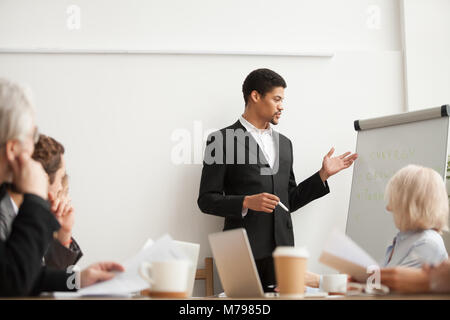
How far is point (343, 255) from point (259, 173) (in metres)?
1.97

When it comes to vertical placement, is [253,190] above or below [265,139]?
below

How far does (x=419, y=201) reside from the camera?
4.93 ft

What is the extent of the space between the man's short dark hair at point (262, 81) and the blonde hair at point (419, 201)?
168 centimetres

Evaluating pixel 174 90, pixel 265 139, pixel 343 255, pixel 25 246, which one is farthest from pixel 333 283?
pixel 174 90

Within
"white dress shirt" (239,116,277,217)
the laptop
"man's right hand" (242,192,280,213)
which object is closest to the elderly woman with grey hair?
the laptop

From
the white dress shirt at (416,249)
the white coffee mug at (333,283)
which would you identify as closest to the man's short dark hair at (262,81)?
the white dress shirt at (416,249)

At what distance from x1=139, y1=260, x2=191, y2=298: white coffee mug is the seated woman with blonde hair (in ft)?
2.30

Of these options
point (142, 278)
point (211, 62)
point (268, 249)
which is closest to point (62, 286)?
Result: point (142, 278)

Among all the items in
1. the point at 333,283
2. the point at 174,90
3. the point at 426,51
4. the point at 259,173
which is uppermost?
the point at 426,51

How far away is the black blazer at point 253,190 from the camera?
297cm

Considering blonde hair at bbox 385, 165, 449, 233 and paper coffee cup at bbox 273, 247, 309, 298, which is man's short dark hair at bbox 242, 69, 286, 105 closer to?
blonde hair at bbox 385, 165, 449, 233

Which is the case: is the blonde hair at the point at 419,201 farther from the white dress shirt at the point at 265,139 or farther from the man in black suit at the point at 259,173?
the white dress shirt at the point at 265,139

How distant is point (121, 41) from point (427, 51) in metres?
1.86

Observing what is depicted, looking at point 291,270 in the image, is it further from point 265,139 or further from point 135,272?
point 265,139
